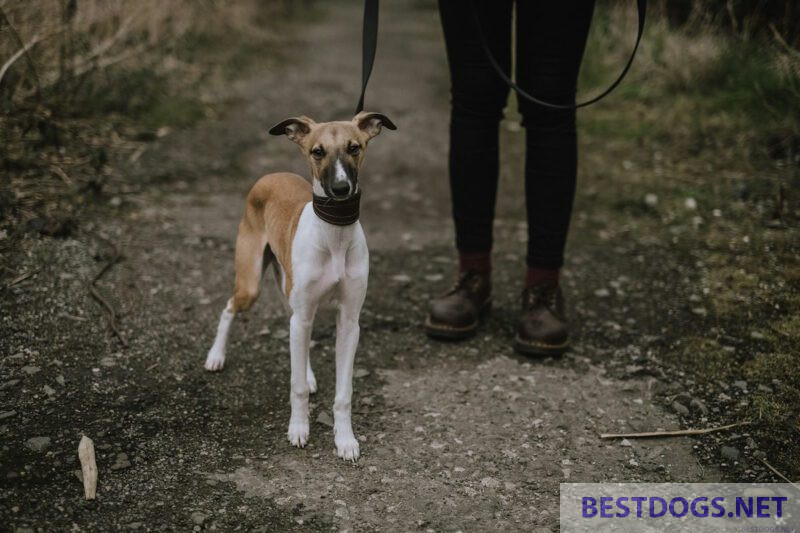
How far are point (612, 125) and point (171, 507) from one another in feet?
16.2

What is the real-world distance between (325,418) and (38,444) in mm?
964

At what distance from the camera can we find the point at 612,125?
19.9ft

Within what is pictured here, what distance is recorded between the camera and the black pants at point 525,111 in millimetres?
2863

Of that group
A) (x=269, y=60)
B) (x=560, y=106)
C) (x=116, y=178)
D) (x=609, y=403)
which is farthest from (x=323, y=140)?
(x=269, y=60)

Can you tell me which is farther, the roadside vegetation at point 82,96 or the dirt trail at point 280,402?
the roadside vegetation at point 82,96

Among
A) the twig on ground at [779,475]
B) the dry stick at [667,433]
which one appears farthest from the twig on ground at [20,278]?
the twig on ground at [779,475]

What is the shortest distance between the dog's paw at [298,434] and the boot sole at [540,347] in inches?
41.3

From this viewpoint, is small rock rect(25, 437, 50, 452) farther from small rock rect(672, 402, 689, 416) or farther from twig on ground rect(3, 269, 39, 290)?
small rock rect(672, 402, 689, 416)

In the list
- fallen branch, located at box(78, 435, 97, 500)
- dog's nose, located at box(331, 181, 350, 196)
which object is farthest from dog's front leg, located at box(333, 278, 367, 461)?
fallen branch, located at box(78, 435, 97, 500)

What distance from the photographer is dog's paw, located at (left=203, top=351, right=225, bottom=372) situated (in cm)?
298

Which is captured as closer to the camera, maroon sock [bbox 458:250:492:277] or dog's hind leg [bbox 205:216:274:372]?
dog's hind leg [bbox 205:216:274:372]

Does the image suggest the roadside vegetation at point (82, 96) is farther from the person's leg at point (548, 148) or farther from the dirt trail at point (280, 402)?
the person's leg at point (548, 148)

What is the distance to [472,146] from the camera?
10.4 ft

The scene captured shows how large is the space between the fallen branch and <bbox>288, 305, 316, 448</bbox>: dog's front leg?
2.08 feet
